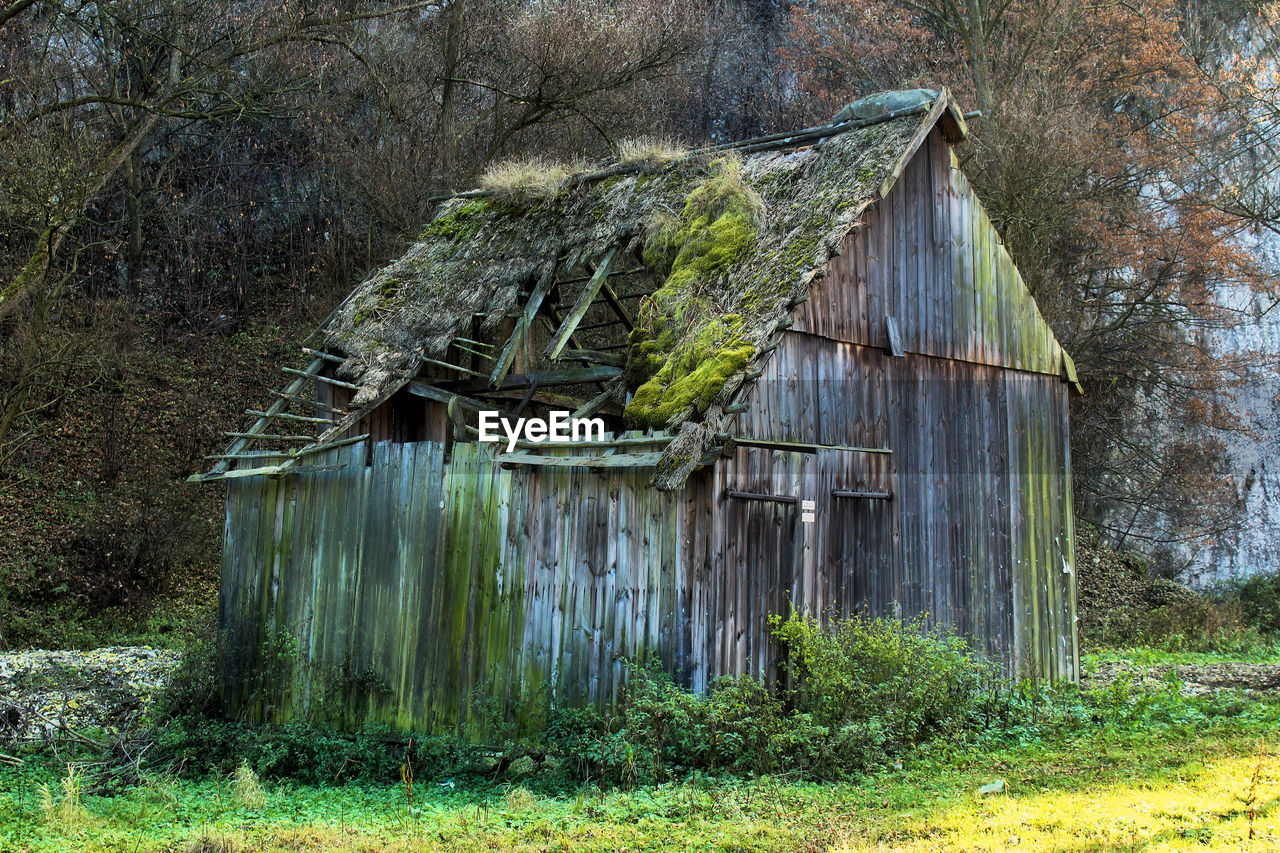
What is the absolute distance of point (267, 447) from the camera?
22047 millimetres

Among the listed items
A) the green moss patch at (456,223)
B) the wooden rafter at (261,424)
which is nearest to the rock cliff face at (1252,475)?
the green moss patch at (456,223)

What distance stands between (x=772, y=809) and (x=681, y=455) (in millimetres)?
2665

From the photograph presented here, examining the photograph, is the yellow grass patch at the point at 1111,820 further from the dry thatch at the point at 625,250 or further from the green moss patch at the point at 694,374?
the green moss patch at the point at 694,374

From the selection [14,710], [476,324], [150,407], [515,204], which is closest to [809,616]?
[476,324]

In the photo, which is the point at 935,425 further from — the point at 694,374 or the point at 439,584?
the point at 439,584

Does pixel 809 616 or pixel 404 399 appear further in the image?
pixel 404 399

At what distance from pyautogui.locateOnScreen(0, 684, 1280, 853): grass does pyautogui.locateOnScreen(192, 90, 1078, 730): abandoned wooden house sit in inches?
59.9

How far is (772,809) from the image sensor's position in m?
6.89

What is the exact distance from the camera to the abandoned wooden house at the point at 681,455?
8.99 meters

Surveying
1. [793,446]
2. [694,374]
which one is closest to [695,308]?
[694,374]

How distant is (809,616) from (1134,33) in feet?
62.0

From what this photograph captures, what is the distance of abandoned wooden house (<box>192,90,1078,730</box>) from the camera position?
8992 mm

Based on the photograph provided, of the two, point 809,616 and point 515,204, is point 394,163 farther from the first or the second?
point 809,616

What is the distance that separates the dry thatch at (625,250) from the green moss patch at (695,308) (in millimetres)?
59
